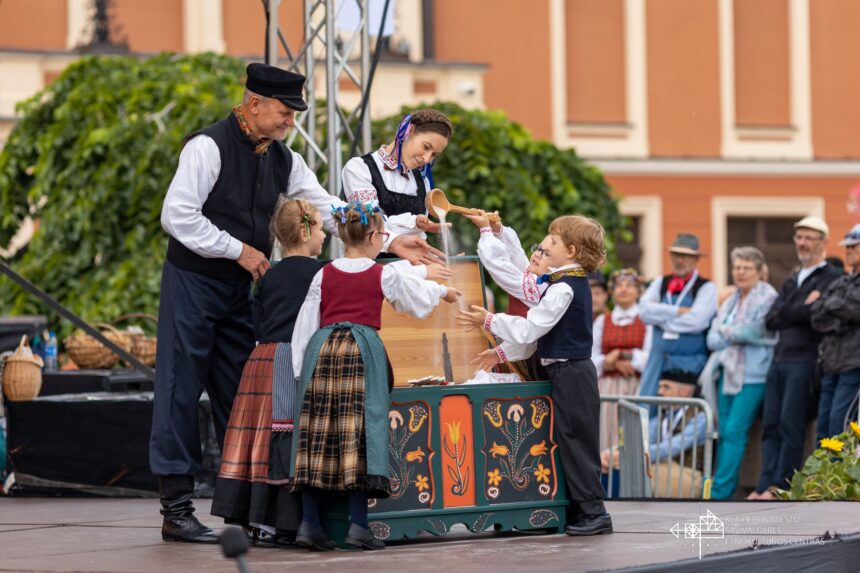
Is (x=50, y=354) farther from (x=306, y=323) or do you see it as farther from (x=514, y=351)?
(x=306, y=323)

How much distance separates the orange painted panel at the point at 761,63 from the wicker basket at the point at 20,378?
16.0 metres

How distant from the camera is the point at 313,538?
5.41 metres

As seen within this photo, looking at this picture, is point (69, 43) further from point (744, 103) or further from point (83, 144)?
point (744, 103)

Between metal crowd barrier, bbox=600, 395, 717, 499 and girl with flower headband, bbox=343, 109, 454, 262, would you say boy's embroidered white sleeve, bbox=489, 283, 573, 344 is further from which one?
metal crowd barrier, bbox=600, 395, 717, 499

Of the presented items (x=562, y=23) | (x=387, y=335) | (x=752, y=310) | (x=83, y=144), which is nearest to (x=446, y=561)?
Answer: (x=387, y=335)

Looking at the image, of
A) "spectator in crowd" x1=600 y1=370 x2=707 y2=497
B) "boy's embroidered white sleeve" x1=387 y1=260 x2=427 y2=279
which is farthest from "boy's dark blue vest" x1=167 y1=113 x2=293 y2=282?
"spectator in crowd" x1=600 y1=370 x2=707 y2=497

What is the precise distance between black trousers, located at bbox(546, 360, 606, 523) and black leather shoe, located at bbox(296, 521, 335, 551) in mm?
966

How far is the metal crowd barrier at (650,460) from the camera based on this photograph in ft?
27.7

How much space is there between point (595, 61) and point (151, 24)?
6023 millimetres

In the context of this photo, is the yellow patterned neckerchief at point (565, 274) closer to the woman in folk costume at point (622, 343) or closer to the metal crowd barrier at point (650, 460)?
the metal crowd barrier at point (650, 460)

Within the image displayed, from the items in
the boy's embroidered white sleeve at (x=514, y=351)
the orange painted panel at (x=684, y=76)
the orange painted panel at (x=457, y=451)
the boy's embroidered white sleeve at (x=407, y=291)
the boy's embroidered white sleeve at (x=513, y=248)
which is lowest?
the orange painted panel at (x=457, y=451)

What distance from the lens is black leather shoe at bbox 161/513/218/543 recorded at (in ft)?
18.4

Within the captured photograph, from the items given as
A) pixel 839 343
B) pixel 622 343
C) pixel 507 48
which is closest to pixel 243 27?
pixel 507 48

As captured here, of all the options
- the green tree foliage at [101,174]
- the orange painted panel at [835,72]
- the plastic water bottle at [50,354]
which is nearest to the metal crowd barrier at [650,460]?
the plastic water bottle at [50,354]
